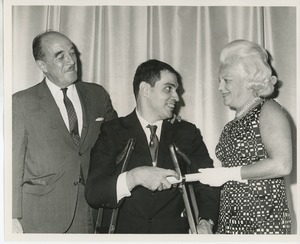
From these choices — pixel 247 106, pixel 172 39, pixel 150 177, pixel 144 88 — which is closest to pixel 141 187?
pixel 150 177

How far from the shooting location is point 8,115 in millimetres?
1769

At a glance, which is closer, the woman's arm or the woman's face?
the woman's arm

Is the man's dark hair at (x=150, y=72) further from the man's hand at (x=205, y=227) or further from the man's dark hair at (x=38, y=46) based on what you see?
the man's hand at (x=205, y=227)

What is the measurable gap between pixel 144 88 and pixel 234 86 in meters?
0.36

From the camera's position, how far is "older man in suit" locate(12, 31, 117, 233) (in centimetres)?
174

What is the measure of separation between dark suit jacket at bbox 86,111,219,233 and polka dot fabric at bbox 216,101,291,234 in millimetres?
123

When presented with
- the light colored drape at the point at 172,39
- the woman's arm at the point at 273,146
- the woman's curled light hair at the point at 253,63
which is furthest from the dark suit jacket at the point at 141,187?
the woman's curled light hair at the point at 253,63

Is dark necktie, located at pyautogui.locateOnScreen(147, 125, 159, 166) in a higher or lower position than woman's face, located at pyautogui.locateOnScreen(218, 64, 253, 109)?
lower

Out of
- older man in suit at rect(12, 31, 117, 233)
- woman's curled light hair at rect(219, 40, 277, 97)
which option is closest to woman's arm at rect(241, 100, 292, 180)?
woman's curled light hair at rect(219, 40, 277, 97)

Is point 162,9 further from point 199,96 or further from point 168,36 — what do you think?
point 199,96

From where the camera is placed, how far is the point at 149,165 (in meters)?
1.73

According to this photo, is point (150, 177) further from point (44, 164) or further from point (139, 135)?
point (44, 164)

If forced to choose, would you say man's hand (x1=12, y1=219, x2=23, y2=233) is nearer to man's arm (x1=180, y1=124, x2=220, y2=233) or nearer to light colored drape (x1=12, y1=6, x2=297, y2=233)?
light colored drape (x1=12, y1=6, x2=297, y2=233)

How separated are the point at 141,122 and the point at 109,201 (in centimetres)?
34
